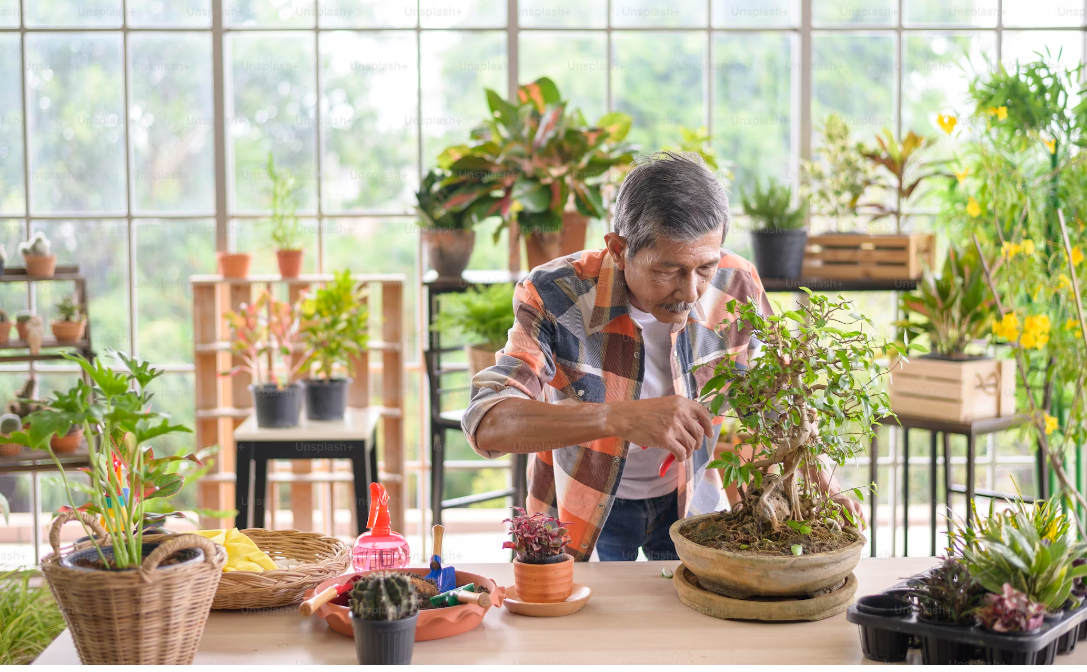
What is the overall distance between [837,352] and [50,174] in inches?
168

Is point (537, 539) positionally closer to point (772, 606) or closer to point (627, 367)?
point (772, 606)

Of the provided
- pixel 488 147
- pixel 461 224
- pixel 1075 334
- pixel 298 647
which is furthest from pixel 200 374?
pixel 1075 334

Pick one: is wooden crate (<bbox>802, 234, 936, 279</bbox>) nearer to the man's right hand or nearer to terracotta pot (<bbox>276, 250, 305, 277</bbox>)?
terracotta pot (<bbox>276, 250, 305, 277</bbox>)

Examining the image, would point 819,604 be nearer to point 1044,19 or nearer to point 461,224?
point 461,224

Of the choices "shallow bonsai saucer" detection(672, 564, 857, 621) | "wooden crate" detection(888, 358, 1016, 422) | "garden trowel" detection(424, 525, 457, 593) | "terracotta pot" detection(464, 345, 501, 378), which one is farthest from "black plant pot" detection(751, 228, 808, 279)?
"garden trowel" detection(424, 525, 457, 593)

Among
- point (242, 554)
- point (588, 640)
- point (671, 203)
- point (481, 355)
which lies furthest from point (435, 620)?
point (481, 355)

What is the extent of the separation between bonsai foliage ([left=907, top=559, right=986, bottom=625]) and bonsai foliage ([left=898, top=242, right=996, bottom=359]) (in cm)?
217

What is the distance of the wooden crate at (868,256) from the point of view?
3.82 metres

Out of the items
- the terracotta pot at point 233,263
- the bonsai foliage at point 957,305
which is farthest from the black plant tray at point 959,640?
the terracotta pot at point 233,263

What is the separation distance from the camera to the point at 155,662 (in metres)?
1.34

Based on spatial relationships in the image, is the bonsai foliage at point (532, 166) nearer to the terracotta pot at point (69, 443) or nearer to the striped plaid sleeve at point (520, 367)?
the striped plaid sleeve at point (520, 367)

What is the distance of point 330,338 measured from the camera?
377cm

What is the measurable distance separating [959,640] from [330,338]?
2811 millimetres

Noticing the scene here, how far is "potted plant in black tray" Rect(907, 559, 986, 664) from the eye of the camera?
142 cm
